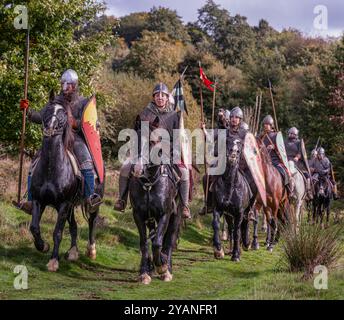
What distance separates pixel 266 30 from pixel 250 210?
71.8 metres

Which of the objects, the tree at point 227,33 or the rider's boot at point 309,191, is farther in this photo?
the tree at point 227,33

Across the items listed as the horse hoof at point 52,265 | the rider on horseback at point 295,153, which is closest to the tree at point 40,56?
the horse hoof at point 52,265

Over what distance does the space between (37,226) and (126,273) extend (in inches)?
76.8

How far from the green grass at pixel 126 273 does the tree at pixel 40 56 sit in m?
2.11

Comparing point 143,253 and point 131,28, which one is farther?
point 131,28

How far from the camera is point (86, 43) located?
17359mm

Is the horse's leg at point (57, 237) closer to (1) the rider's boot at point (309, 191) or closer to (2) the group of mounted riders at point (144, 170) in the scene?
(2) the group of mounted riders at point (144, 170)

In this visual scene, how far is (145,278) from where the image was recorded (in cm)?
991

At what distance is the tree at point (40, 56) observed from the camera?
590 inches

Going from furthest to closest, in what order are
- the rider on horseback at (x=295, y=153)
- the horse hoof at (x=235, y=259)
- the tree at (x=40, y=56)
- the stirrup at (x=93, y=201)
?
the rider on horseback at (x=295, y=153), the tree at (x=40, y=56), the horse hoof at (x=235, y=259), the stirrup at (x=93, y=201)

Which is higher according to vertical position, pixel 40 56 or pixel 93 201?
pixel 40 56

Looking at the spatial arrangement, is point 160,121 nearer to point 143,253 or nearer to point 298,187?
point 143,253

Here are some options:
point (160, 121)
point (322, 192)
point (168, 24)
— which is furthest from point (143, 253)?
point (168, 24)

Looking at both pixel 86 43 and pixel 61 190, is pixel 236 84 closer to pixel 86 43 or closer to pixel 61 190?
pixel 86 43
